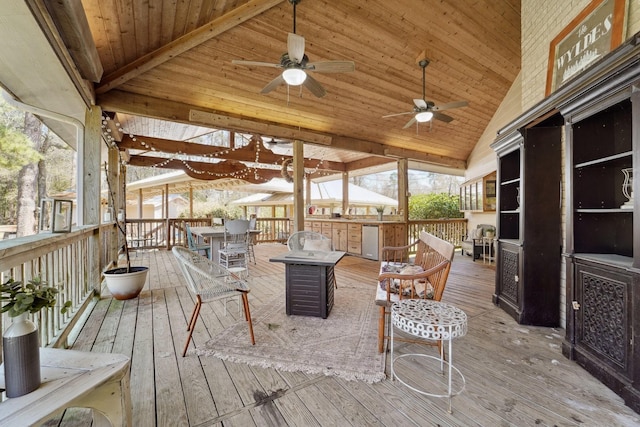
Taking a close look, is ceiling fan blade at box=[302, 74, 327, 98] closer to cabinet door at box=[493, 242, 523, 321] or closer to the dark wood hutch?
the dark wood hutch

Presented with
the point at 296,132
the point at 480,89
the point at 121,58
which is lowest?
the point at 296,132

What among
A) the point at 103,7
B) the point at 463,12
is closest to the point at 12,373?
the point at 103,7

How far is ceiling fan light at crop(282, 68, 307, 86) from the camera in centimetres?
300

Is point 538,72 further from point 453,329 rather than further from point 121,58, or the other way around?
point 121,58

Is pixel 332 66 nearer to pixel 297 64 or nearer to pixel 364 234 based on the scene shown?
pixel 297 64

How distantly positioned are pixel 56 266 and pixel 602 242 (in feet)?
15.9

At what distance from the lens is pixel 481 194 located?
21.8 feet

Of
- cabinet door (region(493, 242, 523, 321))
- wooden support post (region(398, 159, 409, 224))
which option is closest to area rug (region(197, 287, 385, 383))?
cabinet door (region(493, 242, 523, 321))

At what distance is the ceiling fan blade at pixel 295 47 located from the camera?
2.69 m

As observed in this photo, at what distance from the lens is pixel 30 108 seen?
265cm

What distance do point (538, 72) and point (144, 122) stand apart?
6.78 metres

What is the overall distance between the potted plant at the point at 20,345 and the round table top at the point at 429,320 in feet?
5.65

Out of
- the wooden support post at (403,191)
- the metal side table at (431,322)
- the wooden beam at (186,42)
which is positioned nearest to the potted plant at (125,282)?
the wooden beam at (186,42)

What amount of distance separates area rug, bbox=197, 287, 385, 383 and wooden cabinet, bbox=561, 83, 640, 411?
4.97 ft
